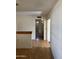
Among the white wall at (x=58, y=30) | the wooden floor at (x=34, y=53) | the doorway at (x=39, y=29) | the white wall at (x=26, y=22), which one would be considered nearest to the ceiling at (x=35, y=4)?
the white wall at (x=58, y=30)

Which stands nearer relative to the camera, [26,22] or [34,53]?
[34,53]

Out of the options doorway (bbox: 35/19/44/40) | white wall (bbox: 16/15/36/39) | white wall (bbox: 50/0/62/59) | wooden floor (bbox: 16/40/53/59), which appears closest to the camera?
white wall (bbox: 50/0/62/59)

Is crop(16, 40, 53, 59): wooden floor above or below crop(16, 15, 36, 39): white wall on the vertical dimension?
below

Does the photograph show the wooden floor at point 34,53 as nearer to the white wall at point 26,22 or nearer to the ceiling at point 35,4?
the ceiling at point 35,4

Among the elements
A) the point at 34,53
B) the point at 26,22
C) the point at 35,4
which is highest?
the point at 35,4

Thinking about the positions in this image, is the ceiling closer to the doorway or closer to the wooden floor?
the wooden floor

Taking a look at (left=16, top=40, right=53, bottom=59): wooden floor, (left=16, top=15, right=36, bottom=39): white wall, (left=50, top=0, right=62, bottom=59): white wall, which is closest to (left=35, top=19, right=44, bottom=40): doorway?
(left=16, top=15, right=36, bottom=39): white wall

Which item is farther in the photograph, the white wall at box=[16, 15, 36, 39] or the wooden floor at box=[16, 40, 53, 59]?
the white wall at box=[16, 15, 36, 39]

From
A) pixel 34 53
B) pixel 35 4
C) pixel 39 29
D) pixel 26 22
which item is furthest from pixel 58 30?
pixel 39 29

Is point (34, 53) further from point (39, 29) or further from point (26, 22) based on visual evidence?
point (39, 29)
